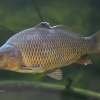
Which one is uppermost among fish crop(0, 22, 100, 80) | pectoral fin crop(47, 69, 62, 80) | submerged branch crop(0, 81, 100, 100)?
fish crop(0, 22, 100, 80)

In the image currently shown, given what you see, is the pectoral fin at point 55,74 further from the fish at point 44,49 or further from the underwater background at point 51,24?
the underwater background at point 51,24

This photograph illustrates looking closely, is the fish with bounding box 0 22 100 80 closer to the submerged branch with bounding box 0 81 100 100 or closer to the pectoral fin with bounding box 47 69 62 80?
the pectoral fin with bounding box 47 69 62 80

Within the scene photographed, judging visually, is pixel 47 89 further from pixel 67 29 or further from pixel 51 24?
pixel 67 29

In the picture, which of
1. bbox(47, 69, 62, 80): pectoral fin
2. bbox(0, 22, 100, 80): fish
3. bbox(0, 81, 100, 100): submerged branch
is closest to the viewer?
bbox(0, 22, 100, 80): fish

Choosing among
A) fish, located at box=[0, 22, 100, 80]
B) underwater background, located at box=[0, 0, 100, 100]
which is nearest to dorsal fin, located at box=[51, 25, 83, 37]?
fish, located at box=[0, 22, 100, 80]

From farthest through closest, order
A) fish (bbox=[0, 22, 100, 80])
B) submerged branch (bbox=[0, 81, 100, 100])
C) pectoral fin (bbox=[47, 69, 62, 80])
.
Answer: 1. submerged branch (bbox=[0, 81, 100, 100])
2. pectoral fin (bbox=[47, 69, 62, 80])
3. fish (bbox=[0, 22, 100, 80])

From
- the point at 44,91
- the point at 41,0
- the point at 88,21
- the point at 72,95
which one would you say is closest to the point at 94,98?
the point at 72,95
